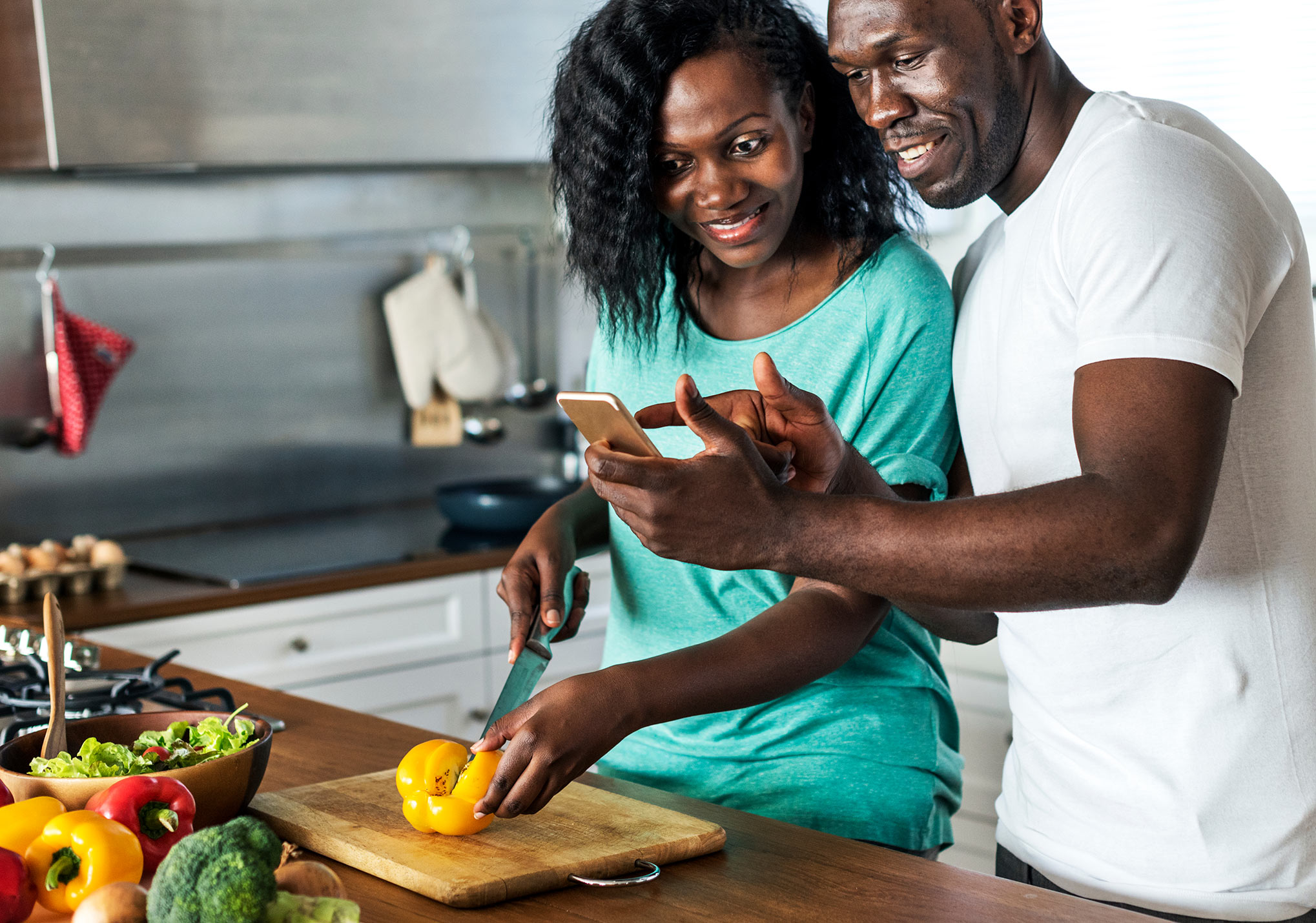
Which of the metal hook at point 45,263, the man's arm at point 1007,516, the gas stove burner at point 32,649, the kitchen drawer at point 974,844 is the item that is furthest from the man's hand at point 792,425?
the metal hook at point 45,263

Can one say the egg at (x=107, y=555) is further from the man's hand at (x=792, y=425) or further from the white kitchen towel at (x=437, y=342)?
the man's hand at (x=792, y=425)

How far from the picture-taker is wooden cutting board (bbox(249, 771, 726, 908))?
0.92 meters

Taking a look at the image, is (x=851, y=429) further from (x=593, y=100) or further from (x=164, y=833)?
(x=164, y=833)

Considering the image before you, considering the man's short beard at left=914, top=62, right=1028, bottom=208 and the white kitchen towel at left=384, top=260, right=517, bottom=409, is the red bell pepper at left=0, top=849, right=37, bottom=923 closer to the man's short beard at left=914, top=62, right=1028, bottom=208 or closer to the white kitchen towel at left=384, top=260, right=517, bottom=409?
the man's short beard at left=914, top=62, right=1028, bottom=208

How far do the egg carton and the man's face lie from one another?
1.58m

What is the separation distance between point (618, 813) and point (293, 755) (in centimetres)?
34

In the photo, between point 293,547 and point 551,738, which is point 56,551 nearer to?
point 293,547

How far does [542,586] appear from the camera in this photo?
1.34 meters

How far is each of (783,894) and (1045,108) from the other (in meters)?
0.65

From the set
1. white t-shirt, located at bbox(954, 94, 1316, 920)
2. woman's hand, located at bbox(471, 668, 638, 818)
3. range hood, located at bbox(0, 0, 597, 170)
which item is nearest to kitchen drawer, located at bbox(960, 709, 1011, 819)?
range hood, located at bbox(0, 0, 597, 170)

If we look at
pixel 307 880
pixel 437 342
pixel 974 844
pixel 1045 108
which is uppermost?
pixel 1045 108

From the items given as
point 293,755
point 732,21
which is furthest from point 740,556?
point 732,21

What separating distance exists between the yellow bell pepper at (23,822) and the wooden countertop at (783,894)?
200 mm

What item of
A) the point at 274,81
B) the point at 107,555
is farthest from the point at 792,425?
the point at 274,81
